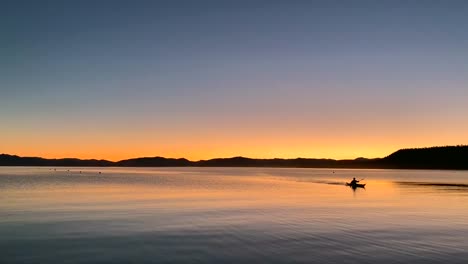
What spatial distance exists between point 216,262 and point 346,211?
24582mm

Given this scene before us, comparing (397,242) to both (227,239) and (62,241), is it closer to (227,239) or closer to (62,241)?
(227,239)

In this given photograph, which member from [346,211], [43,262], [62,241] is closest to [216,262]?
[43,262]

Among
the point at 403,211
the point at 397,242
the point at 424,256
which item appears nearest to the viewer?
the point at 424,256

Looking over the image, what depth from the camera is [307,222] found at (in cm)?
3281

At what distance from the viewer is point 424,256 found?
21.1 m

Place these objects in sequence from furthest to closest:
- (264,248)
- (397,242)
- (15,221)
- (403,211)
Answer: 1. (403,211)
2. (15,221)
3. (397,242)
4. (264,248)

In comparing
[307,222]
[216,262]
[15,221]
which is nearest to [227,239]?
[216,262]

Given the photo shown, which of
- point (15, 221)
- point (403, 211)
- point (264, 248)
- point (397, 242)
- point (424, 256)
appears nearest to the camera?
point (424, 256)

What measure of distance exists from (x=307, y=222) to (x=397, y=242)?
919cm

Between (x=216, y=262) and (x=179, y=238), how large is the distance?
6.56 m

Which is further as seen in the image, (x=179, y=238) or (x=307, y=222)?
(x=307, y=222)

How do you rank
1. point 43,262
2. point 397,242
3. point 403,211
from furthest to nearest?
point 403,211 < point 397,242 < point 43,262

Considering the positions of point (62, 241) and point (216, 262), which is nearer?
point (216, 262)

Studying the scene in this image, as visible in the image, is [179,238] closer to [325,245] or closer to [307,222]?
[325,245]
